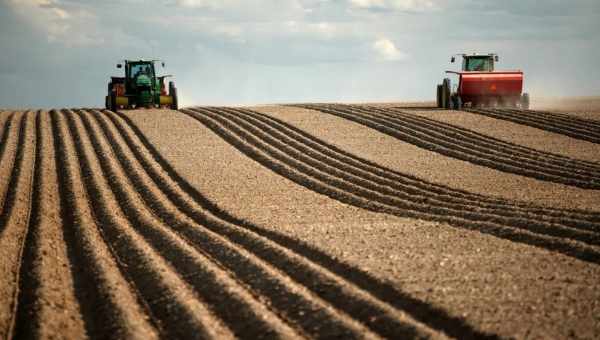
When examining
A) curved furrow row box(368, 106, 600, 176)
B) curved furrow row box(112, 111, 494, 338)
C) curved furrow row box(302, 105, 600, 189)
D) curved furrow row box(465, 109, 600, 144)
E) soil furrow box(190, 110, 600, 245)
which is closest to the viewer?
curved furrow row box(112, 111, 494, 338)

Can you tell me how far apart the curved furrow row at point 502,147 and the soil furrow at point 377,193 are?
4.72 m

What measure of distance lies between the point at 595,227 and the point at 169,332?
258 inches

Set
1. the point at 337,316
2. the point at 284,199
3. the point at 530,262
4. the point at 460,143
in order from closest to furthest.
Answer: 1. the point at 337,316
2. the point at 530,262
3. the point at 284,199
4. the point at 460,143

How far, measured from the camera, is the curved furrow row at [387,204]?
33.9 feet

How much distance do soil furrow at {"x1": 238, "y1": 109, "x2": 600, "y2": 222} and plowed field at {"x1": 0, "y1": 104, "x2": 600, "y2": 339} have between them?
0.25 ft

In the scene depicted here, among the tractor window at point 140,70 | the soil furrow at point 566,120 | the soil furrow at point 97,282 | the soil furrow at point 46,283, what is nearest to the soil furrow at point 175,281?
the soil furrow at point 97,282

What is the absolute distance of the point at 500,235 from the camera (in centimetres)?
1099

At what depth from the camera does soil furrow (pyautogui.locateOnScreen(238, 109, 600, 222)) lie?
1263cm

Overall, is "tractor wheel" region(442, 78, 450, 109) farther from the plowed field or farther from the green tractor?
the green tractor

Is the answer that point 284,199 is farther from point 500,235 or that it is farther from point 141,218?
point 500,235

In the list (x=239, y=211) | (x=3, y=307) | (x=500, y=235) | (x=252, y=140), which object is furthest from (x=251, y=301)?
(x=252, y=140)

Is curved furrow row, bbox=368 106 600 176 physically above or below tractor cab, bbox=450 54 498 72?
below

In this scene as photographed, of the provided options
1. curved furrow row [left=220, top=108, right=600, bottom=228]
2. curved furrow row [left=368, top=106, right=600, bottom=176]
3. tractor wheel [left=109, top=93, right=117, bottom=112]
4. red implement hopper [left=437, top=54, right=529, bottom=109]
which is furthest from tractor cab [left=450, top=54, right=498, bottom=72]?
tractor wheel [left=109, top=93, right=117, bottom=112]

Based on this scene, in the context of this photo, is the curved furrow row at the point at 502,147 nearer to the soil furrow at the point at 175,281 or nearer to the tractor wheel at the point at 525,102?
the tractor wheel at the point at 525,102
